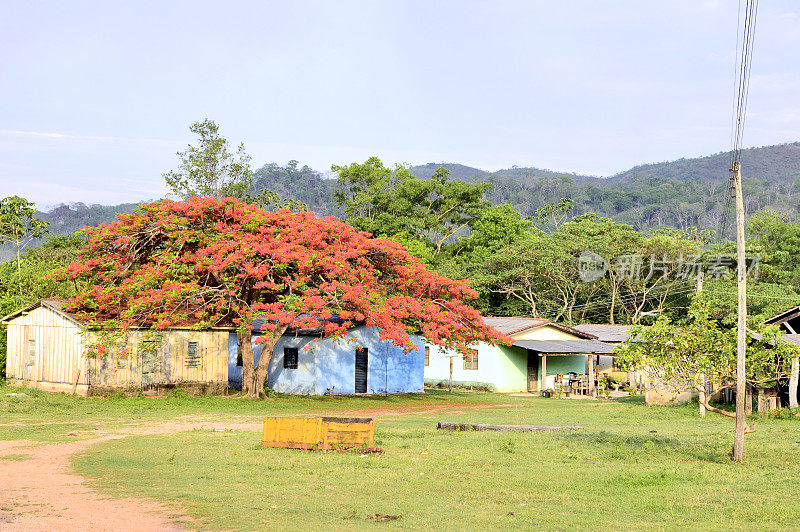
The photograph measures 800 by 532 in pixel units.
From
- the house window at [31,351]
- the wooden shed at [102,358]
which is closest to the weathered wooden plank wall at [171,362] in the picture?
the wooden shed at [102,358]

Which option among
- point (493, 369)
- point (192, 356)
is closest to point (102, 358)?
point (192, 356)

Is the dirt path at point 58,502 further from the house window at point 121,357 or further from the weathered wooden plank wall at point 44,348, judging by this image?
the weathered wooden plank wall at point 44,348

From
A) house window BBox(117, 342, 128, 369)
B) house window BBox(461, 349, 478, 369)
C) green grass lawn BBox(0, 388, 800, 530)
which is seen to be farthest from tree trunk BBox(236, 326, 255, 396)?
house window BBox(461, 349, 478, 369)

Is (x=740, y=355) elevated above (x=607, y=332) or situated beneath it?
elevated above

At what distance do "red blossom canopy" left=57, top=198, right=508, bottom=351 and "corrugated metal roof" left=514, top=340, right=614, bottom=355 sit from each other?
10021 mm

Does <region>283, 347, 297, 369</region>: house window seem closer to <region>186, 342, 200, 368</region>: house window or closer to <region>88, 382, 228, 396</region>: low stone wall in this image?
<region>88, 382, 228, 396</region>: low stone wall

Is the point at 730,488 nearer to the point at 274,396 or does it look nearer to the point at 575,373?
the point at 274,396

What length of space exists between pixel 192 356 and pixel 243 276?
4.94 m

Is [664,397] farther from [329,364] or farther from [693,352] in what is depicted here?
[693,352]

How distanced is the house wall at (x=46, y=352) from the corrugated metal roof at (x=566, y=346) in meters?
23.0

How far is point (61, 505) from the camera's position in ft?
41.7

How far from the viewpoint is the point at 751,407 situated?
101ft

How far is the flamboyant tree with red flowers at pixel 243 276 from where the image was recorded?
106 ft

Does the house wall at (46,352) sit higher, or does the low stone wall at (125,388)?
the house wall at (46,352)
